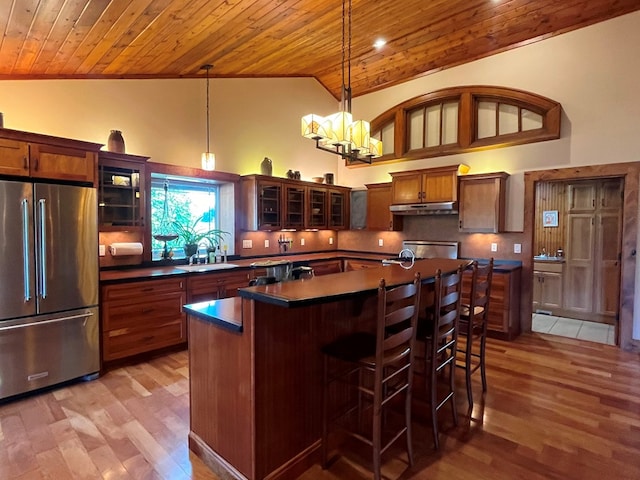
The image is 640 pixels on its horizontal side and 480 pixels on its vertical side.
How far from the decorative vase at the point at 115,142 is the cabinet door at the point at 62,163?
1.82 ft

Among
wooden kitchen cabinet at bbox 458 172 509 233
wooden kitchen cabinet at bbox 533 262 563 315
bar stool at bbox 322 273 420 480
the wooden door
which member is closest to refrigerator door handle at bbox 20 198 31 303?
bar stool at bbox 322 273 420 480

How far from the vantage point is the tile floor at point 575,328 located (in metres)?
4.61

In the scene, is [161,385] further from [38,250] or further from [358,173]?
[358,173]

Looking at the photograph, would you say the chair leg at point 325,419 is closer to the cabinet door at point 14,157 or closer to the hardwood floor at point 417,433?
the hardwood floor at point 417,433

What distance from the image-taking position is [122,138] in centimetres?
386

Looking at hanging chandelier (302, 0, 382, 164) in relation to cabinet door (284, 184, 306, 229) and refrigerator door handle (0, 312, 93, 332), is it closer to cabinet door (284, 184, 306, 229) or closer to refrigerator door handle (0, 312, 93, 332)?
cabinet door (284, 184, 306, 229)

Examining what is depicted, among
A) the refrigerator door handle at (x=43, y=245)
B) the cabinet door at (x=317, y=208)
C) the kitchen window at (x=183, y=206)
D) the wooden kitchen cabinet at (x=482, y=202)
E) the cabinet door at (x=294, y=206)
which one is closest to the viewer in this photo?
the refrigerator door handle at (x=43, y=245)

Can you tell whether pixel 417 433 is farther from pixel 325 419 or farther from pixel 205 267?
pixel 205 267

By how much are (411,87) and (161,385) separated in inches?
213

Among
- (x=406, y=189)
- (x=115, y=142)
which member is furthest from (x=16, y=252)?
(x=406, y=189)

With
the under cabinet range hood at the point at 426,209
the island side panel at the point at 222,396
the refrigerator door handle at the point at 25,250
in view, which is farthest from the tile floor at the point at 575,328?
the refrigerator door handle at the point at 25,250

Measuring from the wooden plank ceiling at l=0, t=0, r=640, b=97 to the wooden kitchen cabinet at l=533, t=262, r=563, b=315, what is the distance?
11.5ft

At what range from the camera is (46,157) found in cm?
295

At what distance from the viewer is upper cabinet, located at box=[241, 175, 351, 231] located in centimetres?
504
